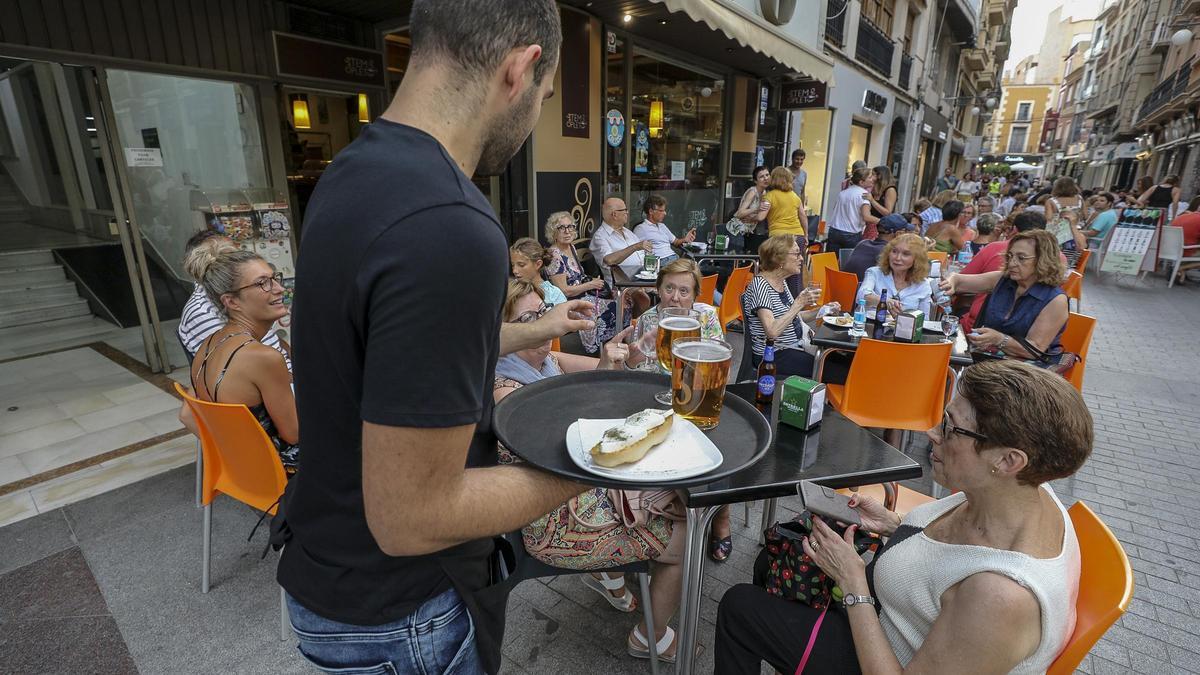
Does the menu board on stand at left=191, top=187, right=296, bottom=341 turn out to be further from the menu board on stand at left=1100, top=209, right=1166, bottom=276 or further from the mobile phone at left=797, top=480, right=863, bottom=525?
the menu board on stand at left=1100, top=209, right=1166, bottom=276

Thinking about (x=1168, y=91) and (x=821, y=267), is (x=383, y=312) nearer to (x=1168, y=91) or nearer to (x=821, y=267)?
(x=821, y=267)

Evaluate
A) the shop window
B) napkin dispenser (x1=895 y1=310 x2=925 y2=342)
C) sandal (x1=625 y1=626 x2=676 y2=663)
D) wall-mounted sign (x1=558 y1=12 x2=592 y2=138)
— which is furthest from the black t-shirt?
the shop window

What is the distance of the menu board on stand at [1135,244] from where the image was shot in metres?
9.41

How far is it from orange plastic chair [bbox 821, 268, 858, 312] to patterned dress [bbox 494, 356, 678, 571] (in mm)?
3761

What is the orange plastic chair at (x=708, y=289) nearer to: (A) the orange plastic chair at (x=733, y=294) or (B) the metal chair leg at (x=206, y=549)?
(A) the orange plastic chair at (x=733, y=294)

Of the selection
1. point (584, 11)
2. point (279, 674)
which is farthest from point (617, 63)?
point (279, 674)

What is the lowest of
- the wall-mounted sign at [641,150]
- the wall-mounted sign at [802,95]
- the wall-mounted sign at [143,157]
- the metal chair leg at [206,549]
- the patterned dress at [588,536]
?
the metal chair leg at [206,549]

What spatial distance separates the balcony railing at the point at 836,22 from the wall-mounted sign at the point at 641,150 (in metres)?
5.48

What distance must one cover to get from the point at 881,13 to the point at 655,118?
10.1 meters

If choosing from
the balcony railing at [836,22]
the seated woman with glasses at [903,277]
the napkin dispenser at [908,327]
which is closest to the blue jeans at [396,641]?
the napkin dispenser at [908,327]

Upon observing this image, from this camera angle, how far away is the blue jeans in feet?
2.91

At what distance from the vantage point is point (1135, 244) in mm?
9469

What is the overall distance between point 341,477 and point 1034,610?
53.2 inches

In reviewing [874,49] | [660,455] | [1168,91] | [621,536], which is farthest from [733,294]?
[1168,91]
